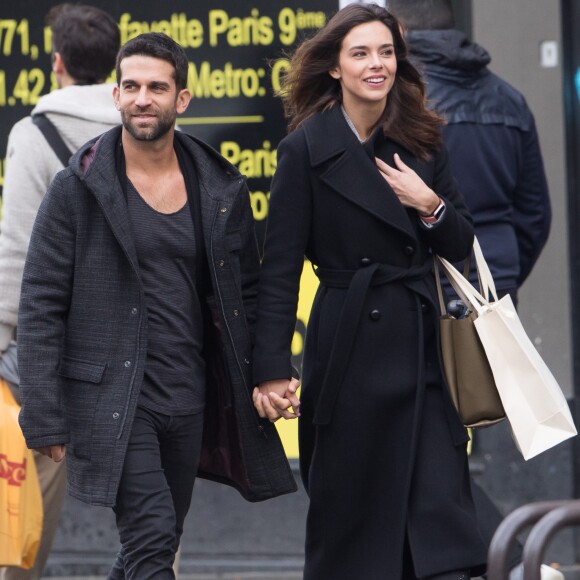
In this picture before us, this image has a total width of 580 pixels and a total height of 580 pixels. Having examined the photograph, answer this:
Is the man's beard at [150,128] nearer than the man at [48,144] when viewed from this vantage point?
Yes

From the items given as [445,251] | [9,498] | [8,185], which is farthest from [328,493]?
[8,185]

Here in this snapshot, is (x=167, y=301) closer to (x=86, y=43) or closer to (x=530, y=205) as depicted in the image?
(x=86, y=43)

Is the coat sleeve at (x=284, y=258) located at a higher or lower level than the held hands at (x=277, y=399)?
higher

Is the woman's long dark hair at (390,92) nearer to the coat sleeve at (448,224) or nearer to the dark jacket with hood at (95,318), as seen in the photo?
the coat sleeve at (448,224)

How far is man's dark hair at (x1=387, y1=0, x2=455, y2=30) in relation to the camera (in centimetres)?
534

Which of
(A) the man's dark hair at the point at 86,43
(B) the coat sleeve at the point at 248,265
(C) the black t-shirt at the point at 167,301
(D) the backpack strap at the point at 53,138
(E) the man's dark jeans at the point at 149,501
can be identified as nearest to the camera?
(E) the man's dark jeans at the point at 149,501

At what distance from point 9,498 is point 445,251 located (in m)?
1.78

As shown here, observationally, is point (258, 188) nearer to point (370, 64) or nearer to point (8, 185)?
point (8, 185)

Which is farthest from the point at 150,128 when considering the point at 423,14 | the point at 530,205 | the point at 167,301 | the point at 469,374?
the point at 530,205

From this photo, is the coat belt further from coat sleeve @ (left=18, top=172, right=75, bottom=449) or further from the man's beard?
coat sleeve @ (left=18, top=172, right=75, bottom=449)

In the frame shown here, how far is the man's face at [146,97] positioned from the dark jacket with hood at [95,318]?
121 mm

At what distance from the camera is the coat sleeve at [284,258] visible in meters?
4.58

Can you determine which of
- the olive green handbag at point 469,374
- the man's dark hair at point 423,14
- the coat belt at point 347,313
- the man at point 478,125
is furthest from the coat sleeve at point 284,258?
the man's dark hair at point 423,14

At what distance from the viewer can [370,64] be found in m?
4.58
